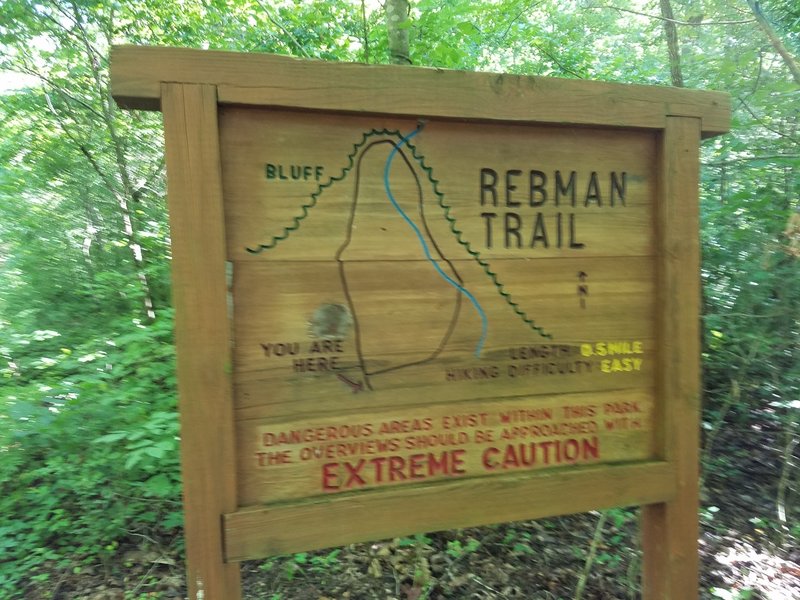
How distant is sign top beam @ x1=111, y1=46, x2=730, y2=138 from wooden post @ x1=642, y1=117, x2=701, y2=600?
111 mm

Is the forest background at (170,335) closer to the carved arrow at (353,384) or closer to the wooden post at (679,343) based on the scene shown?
the wooden post at (679,343)

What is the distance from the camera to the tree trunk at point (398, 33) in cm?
313

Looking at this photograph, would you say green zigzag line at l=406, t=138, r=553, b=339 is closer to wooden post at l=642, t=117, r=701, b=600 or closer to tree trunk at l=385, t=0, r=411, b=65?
wooden post at l=642, t=117, r=701, b=600

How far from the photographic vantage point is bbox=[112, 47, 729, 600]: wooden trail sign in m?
1.32

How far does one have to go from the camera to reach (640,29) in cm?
947

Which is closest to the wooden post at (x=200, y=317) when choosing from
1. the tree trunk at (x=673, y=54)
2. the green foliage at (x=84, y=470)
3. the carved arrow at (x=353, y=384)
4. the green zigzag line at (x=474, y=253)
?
the carved arrow at (x=353, y=384)

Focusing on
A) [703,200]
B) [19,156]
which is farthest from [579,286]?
[19,156]

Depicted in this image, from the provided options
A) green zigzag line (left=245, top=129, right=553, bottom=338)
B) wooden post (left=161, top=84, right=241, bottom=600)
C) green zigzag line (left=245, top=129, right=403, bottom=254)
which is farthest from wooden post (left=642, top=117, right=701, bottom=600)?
wooden post (left=161, top=84, right=241, bottom=600)

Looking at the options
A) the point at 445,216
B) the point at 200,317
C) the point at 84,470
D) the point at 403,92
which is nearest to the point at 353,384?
the point at 200,317

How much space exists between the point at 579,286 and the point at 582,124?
483 mm

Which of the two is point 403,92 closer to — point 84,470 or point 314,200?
point 314,200

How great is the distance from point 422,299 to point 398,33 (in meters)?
2.29

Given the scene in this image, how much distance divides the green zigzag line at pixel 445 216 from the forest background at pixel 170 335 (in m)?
1.51

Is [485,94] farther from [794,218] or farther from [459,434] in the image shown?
[794,218]
